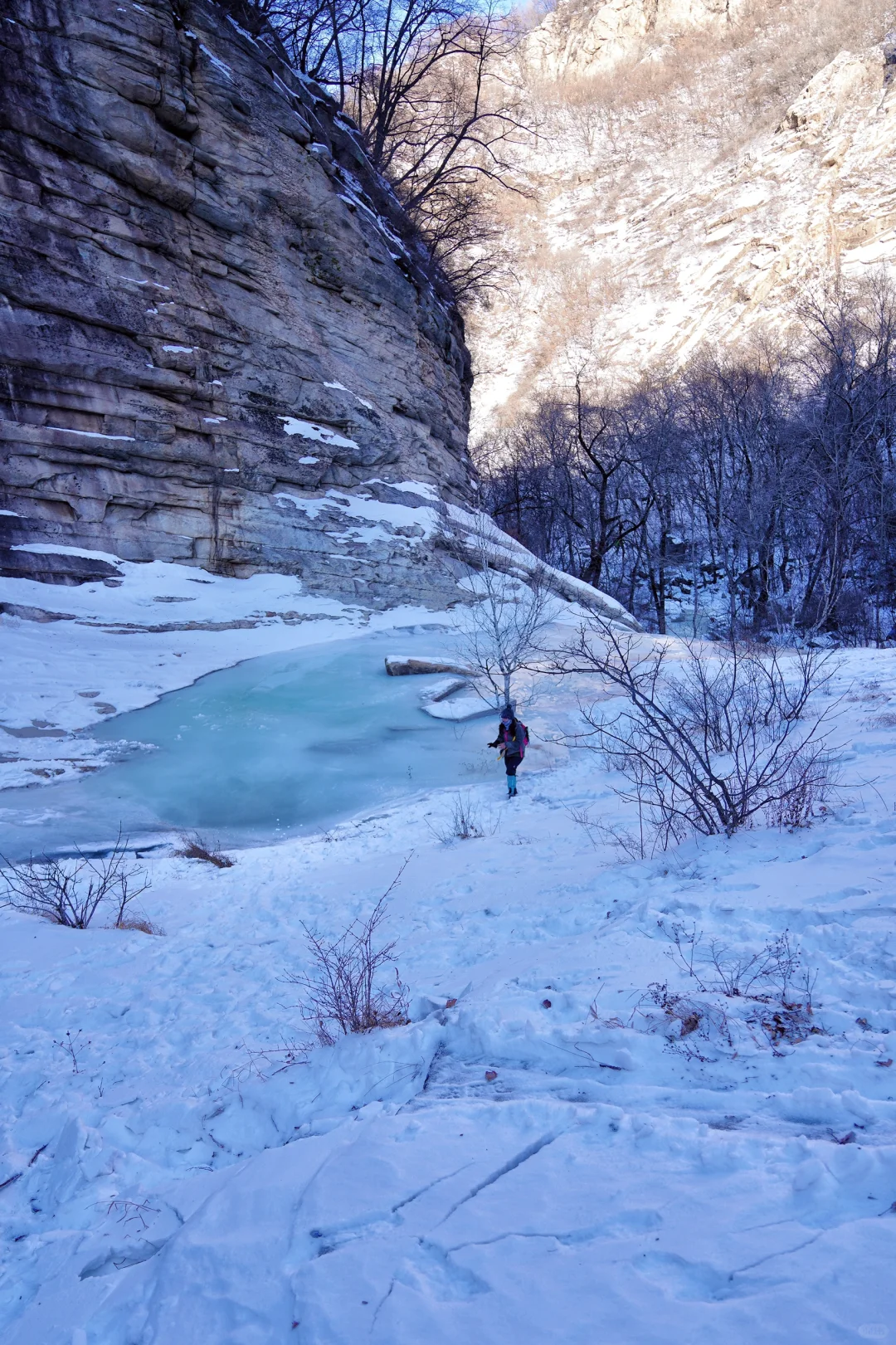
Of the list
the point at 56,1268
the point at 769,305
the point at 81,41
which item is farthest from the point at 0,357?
the point at 769,305

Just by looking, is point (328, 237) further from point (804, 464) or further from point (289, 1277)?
point (289, 1277)

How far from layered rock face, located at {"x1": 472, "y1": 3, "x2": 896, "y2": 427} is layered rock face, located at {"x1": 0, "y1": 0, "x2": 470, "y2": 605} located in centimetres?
1940

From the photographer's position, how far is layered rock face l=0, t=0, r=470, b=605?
13.4 m

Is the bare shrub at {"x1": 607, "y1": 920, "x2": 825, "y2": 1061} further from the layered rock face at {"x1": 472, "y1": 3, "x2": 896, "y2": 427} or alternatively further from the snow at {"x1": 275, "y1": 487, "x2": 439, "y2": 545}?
the layered rock face at {"x1": 472, "y1": 3, "x2": 896, "y2": 427}

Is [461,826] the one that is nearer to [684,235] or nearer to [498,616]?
[498,616]

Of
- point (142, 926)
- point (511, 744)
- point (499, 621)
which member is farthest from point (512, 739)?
point (499, 621)

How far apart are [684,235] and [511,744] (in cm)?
4532

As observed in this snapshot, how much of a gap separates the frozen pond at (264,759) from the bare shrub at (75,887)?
0.67 meters

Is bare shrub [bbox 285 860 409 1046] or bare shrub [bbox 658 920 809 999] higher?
bare shrub [bbox 658 920 809 999]

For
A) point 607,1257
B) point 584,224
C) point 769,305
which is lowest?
point 607,1257

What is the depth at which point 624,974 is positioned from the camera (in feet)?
10.1

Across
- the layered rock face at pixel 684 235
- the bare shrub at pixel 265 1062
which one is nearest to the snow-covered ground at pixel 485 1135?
the bare shrub at pixel 265 1062

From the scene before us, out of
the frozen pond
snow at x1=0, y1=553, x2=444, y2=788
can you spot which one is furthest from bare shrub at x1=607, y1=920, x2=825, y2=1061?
snow at x1=0, y1=553, x2=444, y2=788

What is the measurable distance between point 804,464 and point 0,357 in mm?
22387
